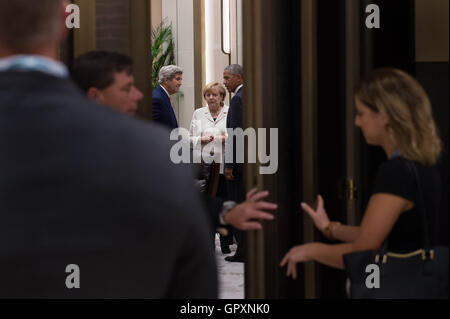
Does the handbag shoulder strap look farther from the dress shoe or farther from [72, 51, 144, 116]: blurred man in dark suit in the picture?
the dress shoe

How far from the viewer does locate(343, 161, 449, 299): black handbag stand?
6.81ft

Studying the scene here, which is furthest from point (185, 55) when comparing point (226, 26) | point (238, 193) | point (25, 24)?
point (25, 24)

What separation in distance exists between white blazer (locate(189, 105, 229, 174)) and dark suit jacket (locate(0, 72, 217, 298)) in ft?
15.8

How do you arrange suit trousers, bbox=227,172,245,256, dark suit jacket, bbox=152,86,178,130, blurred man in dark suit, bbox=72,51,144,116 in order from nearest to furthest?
blurred man in dark suit, bbox=72,51,144,116 < dark suit jacket, bbox=152,86,178,130 < suit trousers, bbox=227,172,245,256

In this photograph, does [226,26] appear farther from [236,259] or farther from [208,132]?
[236,259]

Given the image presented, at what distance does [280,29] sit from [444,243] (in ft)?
4.66

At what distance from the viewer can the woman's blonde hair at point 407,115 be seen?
2146 millimetres

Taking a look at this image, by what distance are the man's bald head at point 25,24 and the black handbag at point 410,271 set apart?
1.43 metres

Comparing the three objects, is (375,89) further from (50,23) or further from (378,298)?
(50,23)

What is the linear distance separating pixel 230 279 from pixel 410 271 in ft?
10.4

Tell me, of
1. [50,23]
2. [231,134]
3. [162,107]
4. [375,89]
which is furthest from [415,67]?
[231,134]

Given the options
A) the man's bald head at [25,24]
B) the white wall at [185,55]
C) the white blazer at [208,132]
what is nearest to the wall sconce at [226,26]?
the white wall at [185,55]

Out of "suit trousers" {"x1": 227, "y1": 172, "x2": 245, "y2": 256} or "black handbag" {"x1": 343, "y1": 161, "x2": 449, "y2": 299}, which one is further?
"suit trousers" {"x1": 227, "y1": 172, "x2": 245, "y2": 256}

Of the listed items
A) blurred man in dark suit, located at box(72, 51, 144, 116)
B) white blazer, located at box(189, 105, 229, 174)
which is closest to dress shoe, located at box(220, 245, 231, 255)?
white blazer, located at box(189, 105, 229, 174)
